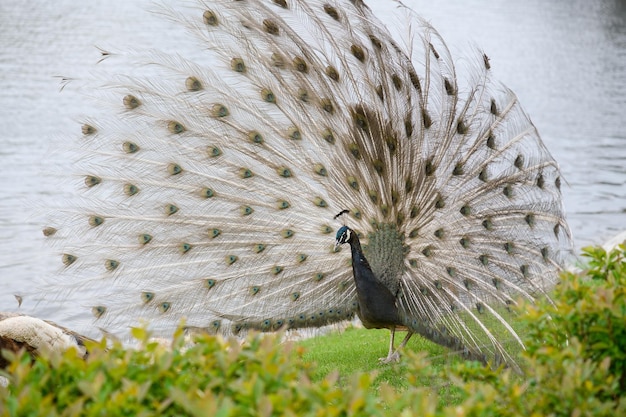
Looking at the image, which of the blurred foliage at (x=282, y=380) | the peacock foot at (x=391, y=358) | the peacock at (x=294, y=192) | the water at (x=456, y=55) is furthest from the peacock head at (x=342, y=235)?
the blurred foliage at (x=282, y=380)

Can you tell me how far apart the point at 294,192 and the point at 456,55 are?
1573 centimetres

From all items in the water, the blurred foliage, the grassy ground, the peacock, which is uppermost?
the blurred foliage

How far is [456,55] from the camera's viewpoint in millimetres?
20859

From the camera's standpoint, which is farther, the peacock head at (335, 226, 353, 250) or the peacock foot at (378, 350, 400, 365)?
the peacock foot at (378, 350, 400, 365)

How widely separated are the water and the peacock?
559 mm

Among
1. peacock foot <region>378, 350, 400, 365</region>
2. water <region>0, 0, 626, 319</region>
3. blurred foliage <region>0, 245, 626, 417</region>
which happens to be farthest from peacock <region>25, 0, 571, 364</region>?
blurred foliage <region>0, 245, 626, 417</region>

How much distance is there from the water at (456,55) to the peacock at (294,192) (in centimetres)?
56

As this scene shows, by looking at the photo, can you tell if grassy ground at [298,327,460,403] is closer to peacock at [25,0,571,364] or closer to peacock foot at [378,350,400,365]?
peacock foot at [378,350,400,365]

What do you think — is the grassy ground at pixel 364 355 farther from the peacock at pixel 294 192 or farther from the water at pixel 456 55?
the water at pixel 456 55

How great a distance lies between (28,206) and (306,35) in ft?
21.6

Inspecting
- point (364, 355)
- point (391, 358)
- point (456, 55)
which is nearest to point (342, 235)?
point (391, 358)

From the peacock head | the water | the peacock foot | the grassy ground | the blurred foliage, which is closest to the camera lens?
the blurred foliage

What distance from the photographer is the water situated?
11.8 m

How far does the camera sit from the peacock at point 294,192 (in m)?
5.86
